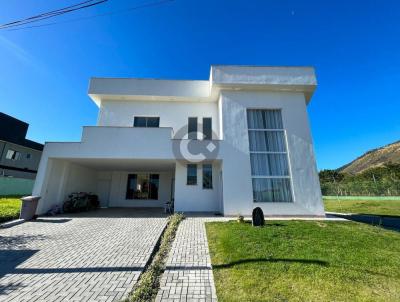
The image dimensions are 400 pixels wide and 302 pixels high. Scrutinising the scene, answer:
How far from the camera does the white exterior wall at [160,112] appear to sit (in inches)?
475

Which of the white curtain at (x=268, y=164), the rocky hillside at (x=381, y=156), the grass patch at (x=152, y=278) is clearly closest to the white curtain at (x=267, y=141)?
the white curtain at (x=268, y=164)

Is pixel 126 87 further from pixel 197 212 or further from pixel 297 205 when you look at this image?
pixel 297 205

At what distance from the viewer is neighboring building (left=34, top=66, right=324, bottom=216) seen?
9.69 meters

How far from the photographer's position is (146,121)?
1227 centimetres

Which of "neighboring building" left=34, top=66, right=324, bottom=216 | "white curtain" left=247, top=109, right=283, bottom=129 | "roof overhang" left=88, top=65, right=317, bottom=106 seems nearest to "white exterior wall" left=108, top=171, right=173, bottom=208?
"neighboring building" left=34, top=66, right=324, bottom=216

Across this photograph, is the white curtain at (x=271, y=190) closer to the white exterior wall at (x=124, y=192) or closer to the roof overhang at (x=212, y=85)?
the roof overhang at (x=212, y=85)

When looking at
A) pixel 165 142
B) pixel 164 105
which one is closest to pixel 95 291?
pixel 165 142

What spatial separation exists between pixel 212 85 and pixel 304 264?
369 inches

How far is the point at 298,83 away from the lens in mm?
10656

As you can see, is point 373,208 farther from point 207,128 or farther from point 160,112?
point 160,112

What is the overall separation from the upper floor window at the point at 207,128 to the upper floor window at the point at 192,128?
0.60 m

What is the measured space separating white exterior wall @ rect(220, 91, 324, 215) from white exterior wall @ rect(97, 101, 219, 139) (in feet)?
5.85

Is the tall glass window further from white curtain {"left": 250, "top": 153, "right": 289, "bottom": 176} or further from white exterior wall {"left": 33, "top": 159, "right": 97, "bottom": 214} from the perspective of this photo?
white exterior wall {"left": 33, "top": 159, "right": 97, "bottom": 214}

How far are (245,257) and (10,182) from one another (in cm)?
2436
